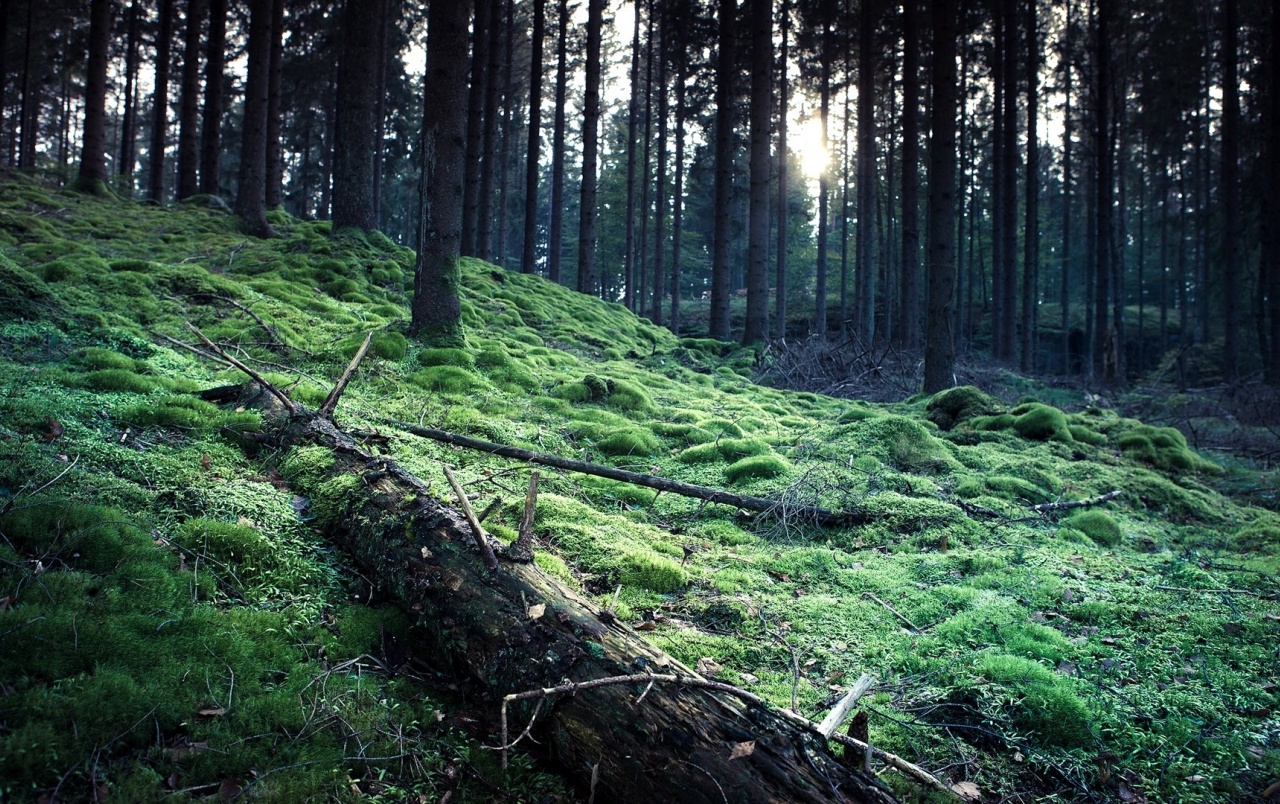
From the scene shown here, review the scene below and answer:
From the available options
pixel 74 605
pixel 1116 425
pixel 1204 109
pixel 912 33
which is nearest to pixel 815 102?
pixel 912 33

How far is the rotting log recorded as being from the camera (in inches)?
83.8

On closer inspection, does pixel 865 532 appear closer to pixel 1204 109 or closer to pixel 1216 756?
pixel 1216 756

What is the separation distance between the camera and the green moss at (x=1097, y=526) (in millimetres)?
5648

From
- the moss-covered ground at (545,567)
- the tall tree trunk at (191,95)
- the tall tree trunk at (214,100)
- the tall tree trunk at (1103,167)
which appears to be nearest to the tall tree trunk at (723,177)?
the moss-covered ground at (545,567)

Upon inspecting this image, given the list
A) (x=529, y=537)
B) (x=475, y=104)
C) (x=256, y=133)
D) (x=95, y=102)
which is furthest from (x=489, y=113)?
(x=529, y=537)

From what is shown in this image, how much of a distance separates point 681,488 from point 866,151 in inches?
740

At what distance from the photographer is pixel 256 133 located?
13.1 m

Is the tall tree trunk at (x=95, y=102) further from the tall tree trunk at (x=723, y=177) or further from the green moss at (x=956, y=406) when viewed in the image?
the green moss at (x=956, y=406)

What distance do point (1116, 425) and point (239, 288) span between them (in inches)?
512

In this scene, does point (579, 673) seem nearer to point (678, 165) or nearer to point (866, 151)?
point (866, 151)

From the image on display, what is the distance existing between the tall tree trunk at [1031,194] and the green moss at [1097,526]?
19.2 m

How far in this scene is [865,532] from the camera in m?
5.39

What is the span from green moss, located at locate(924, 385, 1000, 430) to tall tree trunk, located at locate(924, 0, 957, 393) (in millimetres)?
1786

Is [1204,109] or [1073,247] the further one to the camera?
[1073,247]
